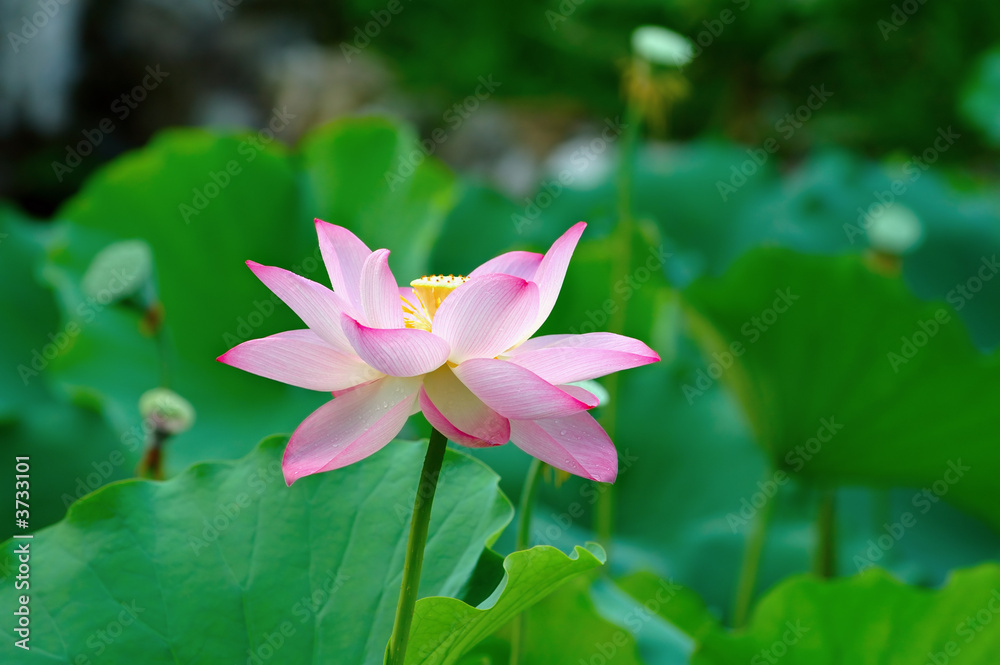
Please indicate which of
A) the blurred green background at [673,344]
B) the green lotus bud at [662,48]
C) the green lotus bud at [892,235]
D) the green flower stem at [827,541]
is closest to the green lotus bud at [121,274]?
the blurred green background at [673,344]

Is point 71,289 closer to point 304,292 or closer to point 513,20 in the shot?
point 304,292

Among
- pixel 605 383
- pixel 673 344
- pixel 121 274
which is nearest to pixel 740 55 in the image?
pixel 673 344

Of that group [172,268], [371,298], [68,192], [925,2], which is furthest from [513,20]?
[371,298]

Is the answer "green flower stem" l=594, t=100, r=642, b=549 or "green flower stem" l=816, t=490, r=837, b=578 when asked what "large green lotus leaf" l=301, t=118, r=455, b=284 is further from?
"green flower stem" l=816, t=490, r=837, b=578

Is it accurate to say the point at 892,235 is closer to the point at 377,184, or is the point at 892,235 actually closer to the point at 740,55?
the point at 377,184

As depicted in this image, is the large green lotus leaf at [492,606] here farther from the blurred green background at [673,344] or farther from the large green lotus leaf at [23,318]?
the large green lotus leaf at [23,318]

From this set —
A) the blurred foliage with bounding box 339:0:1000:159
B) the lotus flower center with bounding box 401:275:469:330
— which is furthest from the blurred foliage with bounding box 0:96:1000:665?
the blurred foliage with bounding box 339:0:1000:159

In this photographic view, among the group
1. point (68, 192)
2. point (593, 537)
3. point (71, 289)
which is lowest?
point (68, 192)
